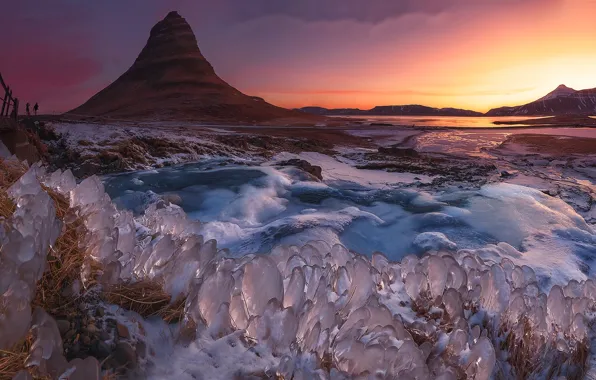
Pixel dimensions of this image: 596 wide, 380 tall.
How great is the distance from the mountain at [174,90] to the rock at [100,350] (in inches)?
2783

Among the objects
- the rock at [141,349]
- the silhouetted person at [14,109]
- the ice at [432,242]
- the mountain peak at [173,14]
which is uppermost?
the mountain peak at [173,14]

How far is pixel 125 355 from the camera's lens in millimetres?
1258

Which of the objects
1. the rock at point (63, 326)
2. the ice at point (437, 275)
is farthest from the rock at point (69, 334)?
the ice at point (437, 275)

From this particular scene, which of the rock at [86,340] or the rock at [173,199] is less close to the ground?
the rock at [86,340]

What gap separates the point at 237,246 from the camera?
516cm

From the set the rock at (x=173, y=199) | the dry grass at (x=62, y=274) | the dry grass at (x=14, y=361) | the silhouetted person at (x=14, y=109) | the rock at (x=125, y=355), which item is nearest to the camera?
the dry grass at (x=14, y=361)

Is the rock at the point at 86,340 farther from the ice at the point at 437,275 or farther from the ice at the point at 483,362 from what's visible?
the ice at the point at 437,275

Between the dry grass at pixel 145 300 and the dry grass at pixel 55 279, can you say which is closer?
the dry grass at pixel 55 279

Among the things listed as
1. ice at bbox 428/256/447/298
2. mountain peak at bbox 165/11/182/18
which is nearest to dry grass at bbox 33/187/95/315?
ice at bbox 428/256/447/298

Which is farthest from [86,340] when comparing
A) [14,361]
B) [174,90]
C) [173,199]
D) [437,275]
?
[174,90]

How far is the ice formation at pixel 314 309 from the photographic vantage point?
129 cm

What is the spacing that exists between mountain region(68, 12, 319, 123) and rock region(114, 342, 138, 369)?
70680 millimetres

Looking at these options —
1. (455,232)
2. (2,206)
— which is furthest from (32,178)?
(455,232)

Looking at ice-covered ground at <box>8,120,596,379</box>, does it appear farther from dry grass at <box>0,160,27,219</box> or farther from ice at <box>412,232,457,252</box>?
ice at <box>412,232,457,252</box>
